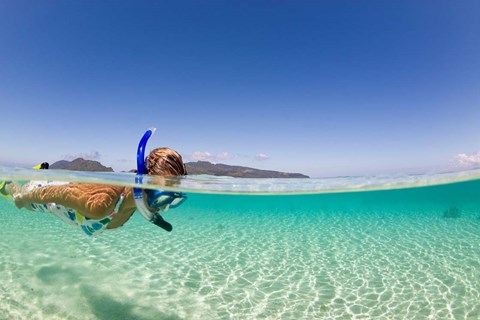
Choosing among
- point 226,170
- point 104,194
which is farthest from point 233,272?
point 104,194

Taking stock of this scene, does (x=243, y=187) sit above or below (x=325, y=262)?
above

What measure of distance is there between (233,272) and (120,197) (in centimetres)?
495

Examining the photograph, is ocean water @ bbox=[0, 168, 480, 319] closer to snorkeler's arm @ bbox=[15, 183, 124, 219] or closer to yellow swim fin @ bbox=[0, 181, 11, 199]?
yellow swim fin @ bbox=[0, 181, 11, 199]

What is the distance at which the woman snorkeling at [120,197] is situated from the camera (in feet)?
10.3

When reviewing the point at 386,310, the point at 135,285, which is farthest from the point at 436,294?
the point at 135,285

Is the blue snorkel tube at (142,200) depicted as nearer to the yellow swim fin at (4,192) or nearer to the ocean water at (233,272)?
the ocean water at (233,272)

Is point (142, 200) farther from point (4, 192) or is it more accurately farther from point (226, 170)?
point (226, 170)

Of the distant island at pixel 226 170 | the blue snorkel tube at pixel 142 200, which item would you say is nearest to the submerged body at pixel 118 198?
the blue snorkel tube at pixel 142 200

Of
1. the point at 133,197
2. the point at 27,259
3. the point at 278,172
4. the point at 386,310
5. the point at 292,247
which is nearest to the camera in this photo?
the point at 133,197

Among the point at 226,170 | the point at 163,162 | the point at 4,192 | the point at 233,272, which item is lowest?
the point at 233,272

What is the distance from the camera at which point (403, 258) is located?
9.16 m

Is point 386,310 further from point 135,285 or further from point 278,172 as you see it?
point 278,172

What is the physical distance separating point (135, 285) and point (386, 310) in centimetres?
540

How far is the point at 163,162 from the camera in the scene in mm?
3578
